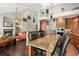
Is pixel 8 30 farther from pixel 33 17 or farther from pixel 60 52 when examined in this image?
pixel 60 52

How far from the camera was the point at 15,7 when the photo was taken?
7.23ft

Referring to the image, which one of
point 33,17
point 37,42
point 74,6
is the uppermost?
point 74,6

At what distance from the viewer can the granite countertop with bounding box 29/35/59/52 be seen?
2.23 metres

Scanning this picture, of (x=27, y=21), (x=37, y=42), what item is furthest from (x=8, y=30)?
(x=37, y=42)

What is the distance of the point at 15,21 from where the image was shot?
7.23 ft

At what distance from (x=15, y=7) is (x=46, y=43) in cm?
70

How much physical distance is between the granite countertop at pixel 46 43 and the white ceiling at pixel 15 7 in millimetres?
477

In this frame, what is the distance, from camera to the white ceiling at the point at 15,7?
219 centimetres

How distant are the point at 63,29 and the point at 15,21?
0.72 m

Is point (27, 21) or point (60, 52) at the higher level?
point (27, 21)

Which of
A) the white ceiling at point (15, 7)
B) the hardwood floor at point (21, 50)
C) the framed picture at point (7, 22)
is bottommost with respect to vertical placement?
the hardwood floor at point (21, 50)

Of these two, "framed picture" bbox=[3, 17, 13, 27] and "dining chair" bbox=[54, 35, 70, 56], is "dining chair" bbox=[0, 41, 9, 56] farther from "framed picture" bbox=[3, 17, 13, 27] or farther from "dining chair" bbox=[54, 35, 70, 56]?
"dining chair" bbox=[54, 35, 70, 56]

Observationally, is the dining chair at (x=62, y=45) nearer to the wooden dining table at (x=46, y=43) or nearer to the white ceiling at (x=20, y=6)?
the wooden dining table at (x=46, y=43)

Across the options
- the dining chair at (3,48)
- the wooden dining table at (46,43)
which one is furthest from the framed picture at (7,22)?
the wooden dining table at (46,43)
